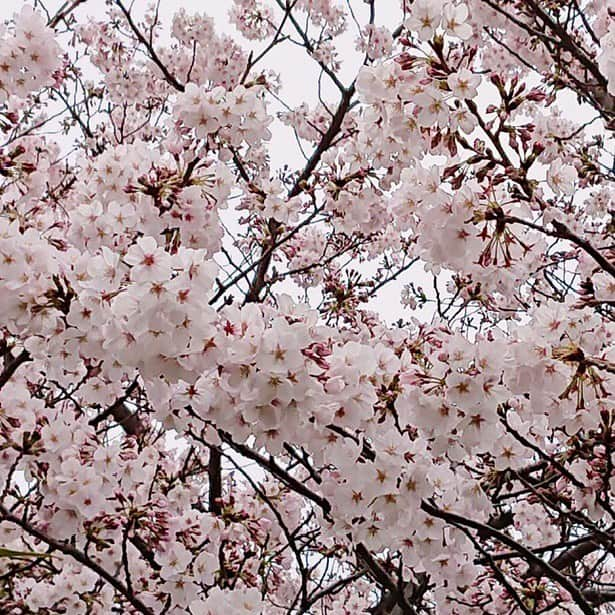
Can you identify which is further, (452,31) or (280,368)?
(452,31)

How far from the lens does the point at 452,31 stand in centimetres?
202

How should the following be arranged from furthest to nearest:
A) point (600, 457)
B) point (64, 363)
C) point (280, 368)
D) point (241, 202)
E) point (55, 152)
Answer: point (55, 152), point (241, 202), point (600, 457), point (64, 363), point (280, 368)

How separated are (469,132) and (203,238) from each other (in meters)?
0.84

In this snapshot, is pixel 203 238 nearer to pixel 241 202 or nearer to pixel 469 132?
pixel 469 132

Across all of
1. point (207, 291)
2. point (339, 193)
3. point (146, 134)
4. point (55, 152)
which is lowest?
point (207, 291)

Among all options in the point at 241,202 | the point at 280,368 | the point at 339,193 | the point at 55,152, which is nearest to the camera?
the point at 280,368

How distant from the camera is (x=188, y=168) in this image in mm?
2127

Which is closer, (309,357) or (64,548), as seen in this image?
(309,357)

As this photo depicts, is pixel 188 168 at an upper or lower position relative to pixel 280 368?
upper

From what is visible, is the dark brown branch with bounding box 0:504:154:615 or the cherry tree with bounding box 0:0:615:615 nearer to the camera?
the cherry tree with bounding box 0:0:615:615

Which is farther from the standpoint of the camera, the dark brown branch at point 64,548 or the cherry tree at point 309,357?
the dark brown branch at point 64,548

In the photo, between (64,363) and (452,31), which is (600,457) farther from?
(64,363)

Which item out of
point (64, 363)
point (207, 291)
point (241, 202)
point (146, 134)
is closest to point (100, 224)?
point (64, 363)

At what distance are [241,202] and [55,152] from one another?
1614 mm
